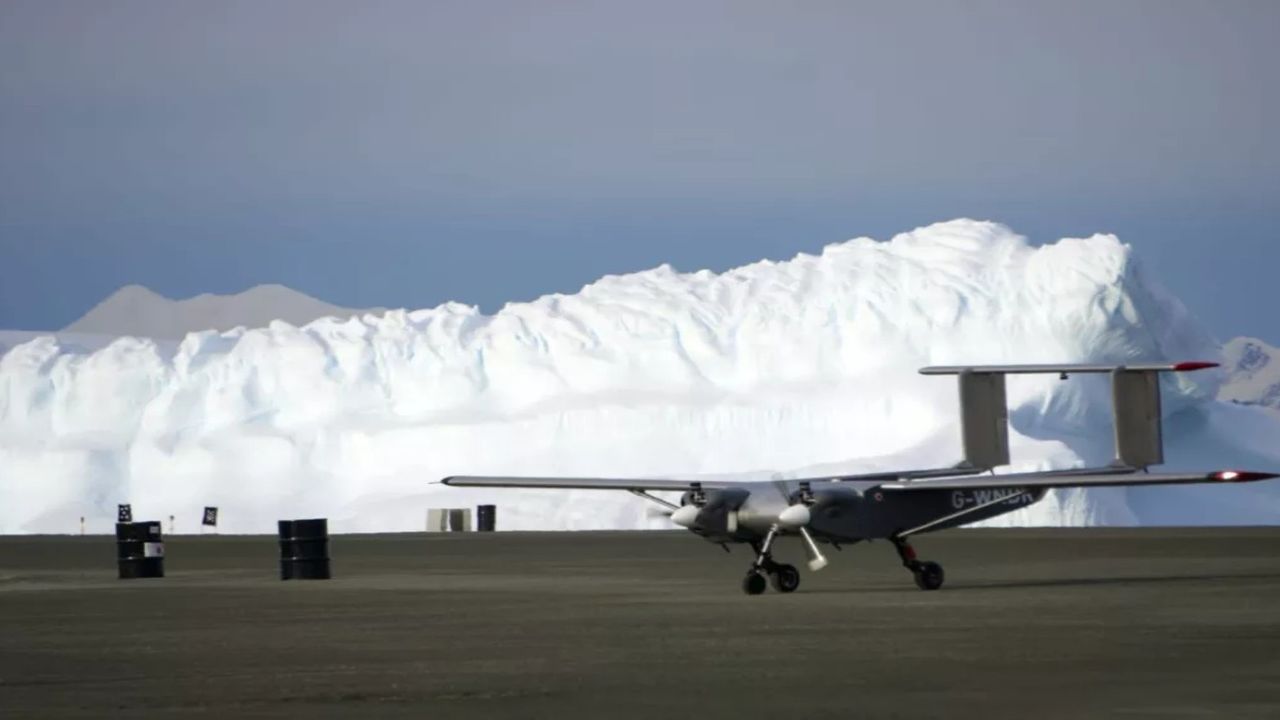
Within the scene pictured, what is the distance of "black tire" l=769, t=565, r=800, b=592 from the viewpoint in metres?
A: 27.8

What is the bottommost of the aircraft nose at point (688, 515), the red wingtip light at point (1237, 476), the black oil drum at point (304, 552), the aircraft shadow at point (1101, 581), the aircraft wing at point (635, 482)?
the aircraft shadow at point (1101, 581)

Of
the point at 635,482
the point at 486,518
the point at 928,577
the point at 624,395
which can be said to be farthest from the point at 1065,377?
the point at 624,395

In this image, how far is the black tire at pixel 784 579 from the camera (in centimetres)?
2783

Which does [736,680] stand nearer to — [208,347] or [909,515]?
[909,515]

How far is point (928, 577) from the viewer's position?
28.0m

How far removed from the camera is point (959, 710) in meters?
13.0

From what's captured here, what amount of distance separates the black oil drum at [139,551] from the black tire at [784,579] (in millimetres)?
13156

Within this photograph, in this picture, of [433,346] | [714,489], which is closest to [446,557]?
[714,489]

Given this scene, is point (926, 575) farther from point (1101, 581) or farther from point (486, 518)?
point (486, 518)

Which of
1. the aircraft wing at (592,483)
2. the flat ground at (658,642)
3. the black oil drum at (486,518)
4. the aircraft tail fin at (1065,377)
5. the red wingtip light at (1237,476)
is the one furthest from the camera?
the black oil drum at (486,518)

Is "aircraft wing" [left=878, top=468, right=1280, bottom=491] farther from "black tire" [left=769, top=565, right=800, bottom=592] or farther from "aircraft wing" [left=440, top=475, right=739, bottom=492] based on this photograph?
"aircraft wing" [left=440, top=475, right=739, bottom=492]

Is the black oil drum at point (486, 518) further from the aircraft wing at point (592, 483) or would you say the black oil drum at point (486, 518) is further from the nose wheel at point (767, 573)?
the nose wheel at point (767, 573)

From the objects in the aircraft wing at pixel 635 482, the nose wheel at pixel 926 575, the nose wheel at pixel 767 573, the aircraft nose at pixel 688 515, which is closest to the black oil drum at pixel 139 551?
the aircraft wing at pixel 635 482

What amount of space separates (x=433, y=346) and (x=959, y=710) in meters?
66.1
